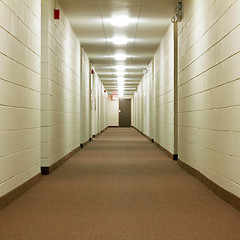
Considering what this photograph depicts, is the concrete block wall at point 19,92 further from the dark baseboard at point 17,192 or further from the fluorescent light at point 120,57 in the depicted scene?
the fluorescent light at point 120,57

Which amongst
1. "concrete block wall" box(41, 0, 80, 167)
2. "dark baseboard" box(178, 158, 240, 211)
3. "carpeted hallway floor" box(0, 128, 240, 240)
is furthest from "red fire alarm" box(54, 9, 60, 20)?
"dark baseboard" box(178, 158, 240, 211)

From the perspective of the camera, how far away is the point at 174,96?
8.75 m

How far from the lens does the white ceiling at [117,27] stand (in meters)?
7.79

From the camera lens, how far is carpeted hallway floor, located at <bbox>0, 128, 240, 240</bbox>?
10.5 feet

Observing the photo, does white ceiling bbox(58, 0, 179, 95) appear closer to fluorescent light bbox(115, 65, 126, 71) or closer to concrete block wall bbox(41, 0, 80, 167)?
concrete block wall bbox(41, 0, 80, 167)

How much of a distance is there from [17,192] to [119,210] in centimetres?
135

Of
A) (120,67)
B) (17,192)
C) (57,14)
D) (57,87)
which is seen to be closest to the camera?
(17,192)

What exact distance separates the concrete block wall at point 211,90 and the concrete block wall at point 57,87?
2370 mm

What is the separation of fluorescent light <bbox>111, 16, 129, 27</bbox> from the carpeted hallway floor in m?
3.73

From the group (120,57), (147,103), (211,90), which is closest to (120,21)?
(211,90)

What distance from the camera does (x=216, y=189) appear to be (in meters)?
4.92

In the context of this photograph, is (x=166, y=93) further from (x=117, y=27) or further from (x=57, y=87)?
(x=57, y=87)

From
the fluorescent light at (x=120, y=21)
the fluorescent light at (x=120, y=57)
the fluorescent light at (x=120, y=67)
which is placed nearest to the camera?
the fluorescent light at (x=120, y=21)

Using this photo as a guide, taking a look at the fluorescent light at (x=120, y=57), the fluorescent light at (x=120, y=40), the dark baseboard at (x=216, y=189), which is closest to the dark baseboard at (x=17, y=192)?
the dark baseboard at (x=216, y=189)
